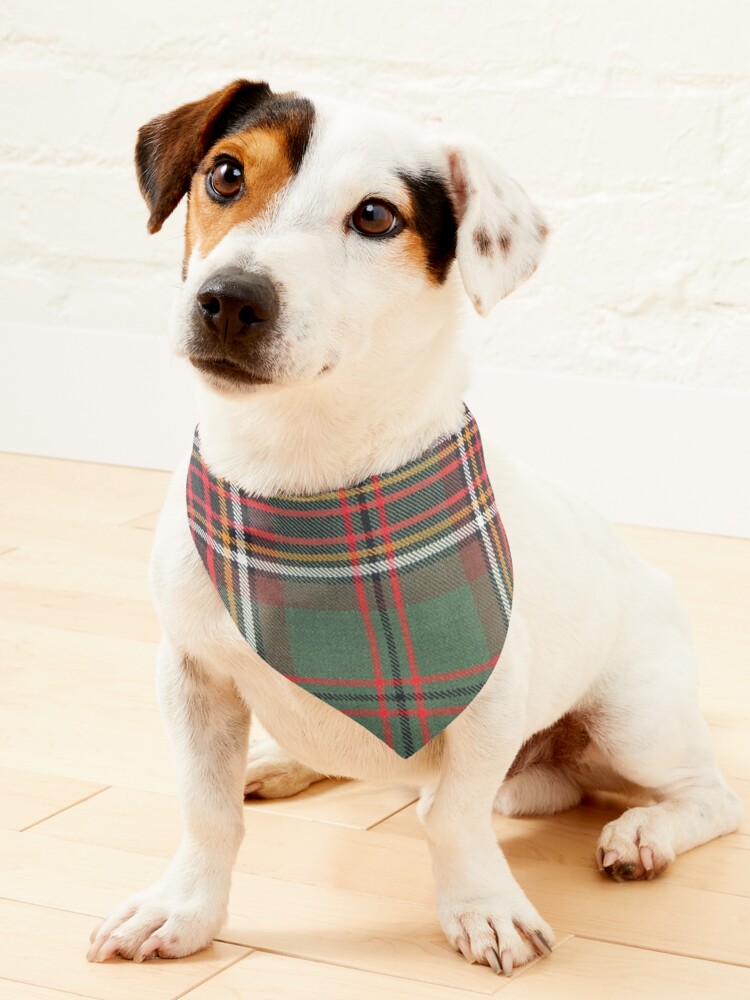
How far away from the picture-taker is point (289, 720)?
145 centimetres

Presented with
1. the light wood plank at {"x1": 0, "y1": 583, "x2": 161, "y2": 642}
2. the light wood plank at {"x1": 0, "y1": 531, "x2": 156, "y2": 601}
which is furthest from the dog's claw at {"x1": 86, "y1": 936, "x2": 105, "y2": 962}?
the light wood plank at {"x1": 0, "y1": 531, "x2": 156, "y2": 601}

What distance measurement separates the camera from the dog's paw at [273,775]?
1763 millimetres

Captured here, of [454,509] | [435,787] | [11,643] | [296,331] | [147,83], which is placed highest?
[147,83]

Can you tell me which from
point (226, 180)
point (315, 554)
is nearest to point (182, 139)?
point (226, 180)

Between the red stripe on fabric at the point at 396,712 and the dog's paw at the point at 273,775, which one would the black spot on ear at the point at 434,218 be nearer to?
the red stripe on fabric at the point at 396,712

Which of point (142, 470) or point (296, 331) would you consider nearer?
point (296, 331)

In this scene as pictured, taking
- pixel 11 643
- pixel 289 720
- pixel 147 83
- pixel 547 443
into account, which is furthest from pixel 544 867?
pixel 147 83

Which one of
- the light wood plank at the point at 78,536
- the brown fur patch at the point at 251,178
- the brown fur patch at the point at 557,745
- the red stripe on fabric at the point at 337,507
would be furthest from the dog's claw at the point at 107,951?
the light wood plank at the point at 78,536

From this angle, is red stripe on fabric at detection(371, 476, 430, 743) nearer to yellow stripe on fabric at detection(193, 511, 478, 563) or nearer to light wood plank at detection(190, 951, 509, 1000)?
yellow stripe on fabric at detection(193, 511, 478, 563)

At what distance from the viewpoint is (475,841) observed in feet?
4.67

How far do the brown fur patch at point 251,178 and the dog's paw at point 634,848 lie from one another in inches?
32.5

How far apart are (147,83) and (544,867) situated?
2.37 metres

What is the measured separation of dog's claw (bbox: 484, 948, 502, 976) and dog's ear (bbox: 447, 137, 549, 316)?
2.12 ft

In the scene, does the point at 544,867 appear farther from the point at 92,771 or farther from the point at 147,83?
the point at 147,83
